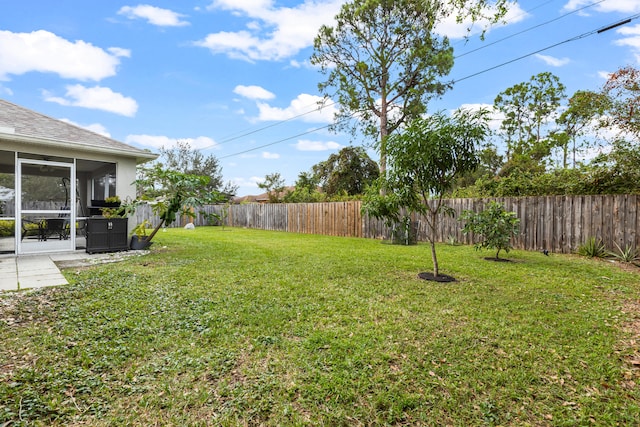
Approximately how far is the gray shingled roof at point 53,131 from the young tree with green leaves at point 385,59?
29.8 ft

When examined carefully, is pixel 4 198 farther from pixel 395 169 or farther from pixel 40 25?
pixel 395 169

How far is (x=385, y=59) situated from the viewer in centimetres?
1313

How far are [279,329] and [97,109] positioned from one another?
17734 millimetres

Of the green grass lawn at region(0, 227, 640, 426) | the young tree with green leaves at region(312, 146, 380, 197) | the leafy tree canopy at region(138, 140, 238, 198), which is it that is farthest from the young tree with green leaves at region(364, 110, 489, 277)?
the leafy tree canopy at region(138, 140, 238, 198)

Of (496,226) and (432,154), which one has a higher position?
(432,154)

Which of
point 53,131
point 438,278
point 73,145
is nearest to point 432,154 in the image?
point 438,278

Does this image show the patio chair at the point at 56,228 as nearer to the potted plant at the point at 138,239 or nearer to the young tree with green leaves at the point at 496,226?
the potted plant at the point at 138,239

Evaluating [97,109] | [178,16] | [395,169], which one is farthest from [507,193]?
[97,109]

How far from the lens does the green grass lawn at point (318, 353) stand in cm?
180

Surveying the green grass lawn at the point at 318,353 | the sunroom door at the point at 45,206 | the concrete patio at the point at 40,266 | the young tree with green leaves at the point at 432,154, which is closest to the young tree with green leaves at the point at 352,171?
the concrete patio at the point at 40,266

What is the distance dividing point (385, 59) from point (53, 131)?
38.9 feet

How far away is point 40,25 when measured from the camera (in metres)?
8.59

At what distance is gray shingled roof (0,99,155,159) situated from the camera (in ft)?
22.1

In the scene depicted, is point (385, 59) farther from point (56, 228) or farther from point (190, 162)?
point (190, 162)
